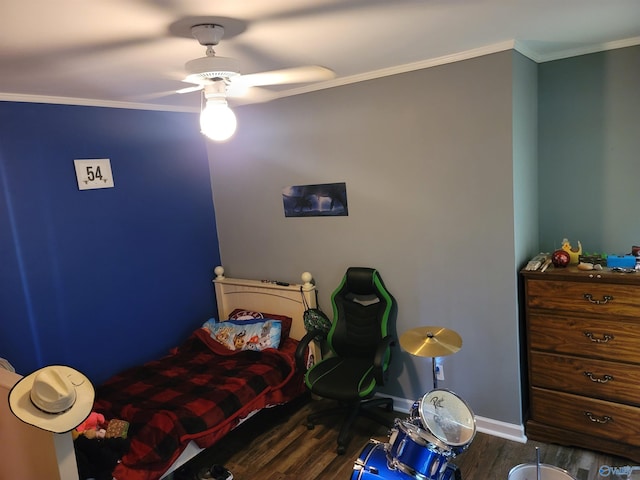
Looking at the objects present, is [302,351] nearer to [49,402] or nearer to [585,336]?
[49,402]

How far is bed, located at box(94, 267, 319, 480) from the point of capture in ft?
8.59

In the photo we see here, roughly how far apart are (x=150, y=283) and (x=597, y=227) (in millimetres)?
3289

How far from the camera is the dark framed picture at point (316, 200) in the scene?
3441mm

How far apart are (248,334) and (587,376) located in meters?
2.33

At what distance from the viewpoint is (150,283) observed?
3670mm

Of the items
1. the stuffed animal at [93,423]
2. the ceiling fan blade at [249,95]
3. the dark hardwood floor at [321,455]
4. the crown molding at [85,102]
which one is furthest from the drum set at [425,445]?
the crown molding at [85,102]

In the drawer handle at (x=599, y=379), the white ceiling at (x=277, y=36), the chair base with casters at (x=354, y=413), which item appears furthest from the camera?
the chair base with casters at (x=354, y=413)

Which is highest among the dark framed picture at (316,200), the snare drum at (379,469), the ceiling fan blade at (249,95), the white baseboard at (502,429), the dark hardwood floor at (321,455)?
the ceiling fan blade at (249,95)

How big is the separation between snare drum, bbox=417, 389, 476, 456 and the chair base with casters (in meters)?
0.96

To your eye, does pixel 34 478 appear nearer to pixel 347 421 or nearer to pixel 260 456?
pixel 260 456

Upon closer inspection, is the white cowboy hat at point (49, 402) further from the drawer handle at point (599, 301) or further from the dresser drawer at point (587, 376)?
the drawer handle at point (599, 301)

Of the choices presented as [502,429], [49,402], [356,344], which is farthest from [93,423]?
[502,429]

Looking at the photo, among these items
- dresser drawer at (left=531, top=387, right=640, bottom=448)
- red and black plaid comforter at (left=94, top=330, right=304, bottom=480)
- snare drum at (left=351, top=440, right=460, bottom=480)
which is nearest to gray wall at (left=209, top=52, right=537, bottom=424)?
dresser drawer at (left=531, top=387, right=640, bottom=448)

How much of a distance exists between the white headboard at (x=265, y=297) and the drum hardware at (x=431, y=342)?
3.70 feet
